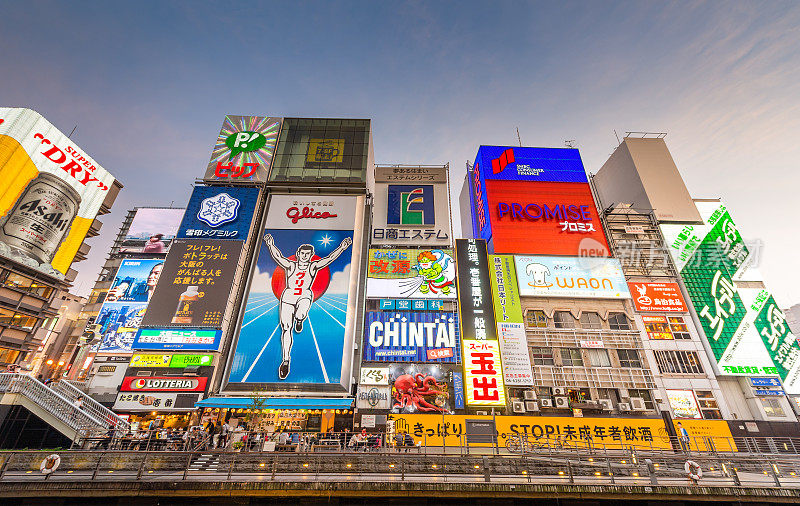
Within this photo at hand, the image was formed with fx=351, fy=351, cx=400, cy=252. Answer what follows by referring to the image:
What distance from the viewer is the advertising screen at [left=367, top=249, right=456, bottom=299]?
111 ft

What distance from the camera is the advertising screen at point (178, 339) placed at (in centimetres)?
2994

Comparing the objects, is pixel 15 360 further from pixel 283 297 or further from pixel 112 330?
pixel 283 297

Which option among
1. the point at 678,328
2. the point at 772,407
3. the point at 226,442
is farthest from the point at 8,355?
the point at 772,407

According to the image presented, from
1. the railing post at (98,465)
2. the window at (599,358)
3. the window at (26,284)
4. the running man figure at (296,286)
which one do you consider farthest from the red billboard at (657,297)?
the window at (26,284)

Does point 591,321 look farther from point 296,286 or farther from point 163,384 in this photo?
point 163,384

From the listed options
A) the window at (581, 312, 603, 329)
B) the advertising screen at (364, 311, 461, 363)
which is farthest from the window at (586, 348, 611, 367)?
the advertising screen at (364, 311, 461, 363)

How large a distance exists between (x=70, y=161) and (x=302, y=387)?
3401cm

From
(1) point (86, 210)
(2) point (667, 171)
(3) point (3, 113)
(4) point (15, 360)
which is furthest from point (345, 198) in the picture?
(2) point (667, 171)

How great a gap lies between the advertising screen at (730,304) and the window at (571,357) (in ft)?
41.6

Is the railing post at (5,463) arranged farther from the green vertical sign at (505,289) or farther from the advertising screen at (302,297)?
the green vertical sign at (505,289)

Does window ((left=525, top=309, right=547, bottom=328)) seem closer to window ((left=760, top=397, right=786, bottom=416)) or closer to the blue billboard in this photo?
the blue billboard

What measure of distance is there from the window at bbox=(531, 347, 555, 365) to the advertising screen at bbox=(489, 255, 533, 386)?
1.00 meters

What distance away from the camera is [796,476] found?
1519 centimetres

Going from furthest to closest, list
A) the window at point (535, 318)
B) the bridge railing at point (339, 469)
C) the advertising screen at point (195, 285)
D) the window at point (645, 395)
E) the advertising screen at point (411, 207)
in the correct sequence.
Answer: the advertising screen at point (411, 207)
the window at point (535, 318)
the advertising screen at point (195, 285)
the window at point (645, 395)
the bridge railing at point (339, 469)
